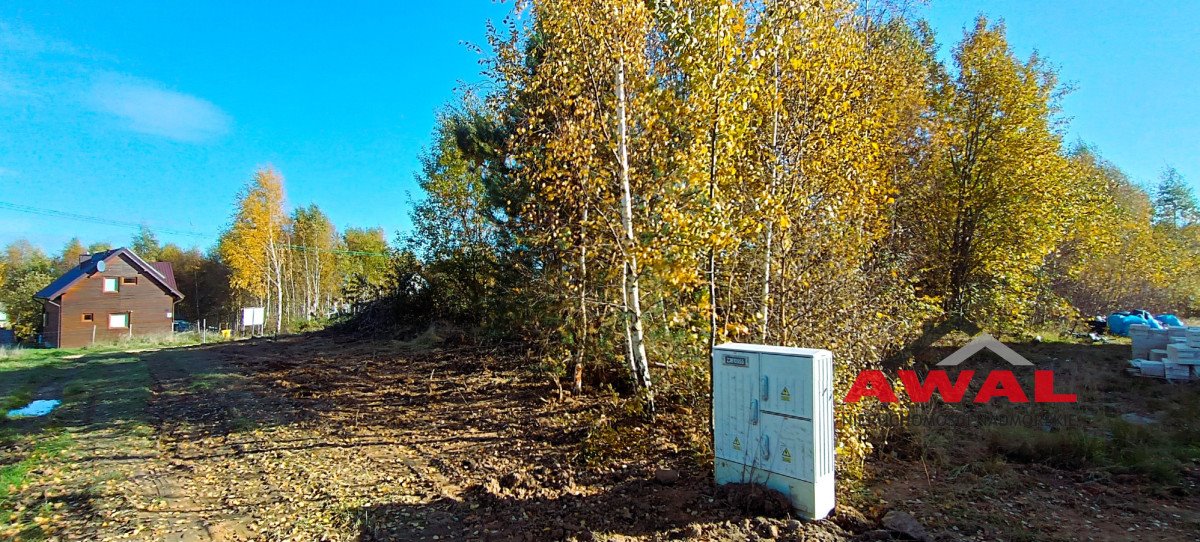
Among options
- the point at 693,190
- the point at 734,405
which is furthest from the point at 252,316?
the point at 734,405

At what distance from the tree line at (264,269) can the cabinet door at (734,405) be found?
475 inches

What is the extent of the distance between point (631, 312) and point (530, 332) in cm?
285

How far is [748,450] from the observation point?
3939 mm

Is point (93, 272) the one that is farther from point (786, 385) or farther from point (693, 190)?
point (786, 385)

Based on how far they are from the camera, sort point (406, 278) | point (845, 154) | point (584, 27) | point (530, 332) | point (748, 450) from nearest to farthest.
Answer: point (748, 450), point (845, 154), point (584, 27), point (530, 332), point (406, 278)

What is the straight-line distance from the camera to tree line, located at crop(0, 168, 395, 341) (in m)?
29.3

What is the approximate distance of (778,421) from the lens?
3.78 meters

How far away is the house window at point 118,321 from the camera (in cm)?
3131

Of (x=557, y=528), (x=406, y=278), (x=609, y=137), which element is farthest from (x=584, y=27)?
(x=406, y=278)

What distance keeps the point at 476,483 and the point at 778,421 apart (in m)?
2.55

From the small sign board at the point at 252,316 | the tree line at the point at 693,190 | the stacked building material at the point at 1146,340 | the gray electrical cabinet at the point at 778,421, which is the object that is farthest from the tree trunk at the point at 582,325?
the small sign board at the point at 252,316

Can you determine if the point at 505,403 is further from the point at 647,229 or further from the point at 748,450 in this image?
the point at 748,450

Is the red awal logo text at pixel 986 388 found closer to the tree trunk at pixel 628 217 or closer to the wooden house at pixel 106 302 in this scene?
the tree trunk at pixel 628 217

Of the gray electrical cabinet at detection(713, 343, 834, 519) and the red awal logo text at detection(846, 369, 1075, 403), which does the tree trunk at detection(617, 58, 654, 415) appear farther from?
the red awal logo text at detection(846, 369, 1075, 403)
